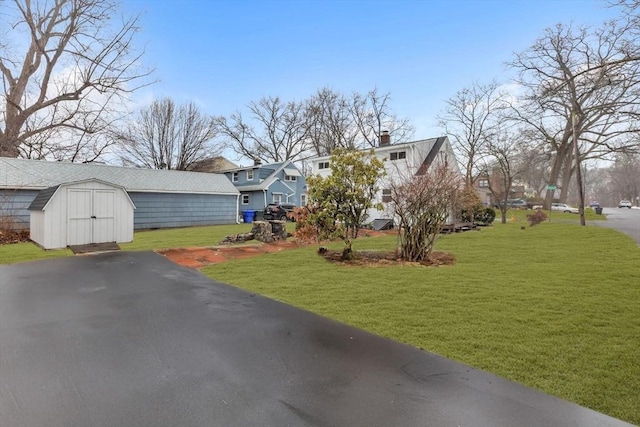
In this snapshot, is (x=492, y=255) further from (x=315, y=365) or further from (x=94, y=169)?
(x=94, y=169)

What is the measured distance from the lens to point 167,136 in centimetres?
3369

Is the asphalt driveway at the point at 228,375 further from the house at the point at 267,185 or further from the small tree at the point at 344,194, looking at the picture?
the house at the point at 267,185

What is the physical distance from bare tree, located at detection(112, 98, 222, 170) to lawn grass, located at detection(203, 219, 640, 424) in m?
29.6

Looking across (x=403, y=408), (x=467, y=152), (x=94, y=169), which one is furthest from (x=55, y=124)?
(x=467, y=152)

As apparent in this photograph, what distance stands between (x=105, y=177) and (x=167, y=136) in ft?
56.7

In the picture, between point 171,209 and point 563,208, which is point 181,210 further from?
point 563,208

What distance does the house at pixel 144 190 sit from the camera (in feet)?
49.1

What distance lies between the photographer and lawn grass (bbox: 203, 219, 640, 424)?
294cm

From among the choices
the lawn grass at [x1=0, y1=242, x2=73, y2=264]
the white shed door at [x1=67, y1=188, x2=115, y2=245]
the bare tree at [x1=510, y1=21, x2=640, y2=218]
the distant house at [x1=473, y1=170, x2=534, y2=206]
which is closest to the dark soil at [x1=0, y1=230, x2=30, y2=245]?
the lawn grass at [x1=0, y1=242, x2=73, y2=264]

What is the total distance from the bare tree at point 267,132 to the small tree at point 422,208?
3171cm

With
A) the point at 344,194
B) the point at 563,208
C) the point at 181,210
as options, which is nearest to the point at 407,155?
the point at 344,194

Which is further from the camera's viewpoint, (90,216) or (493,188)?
(493,188)

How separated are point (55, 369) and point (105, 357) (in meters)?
0.39

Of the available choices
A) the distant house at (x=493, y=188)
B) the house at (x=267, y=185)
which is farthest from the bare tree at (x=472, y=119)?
the house at (x=267, y=185)
